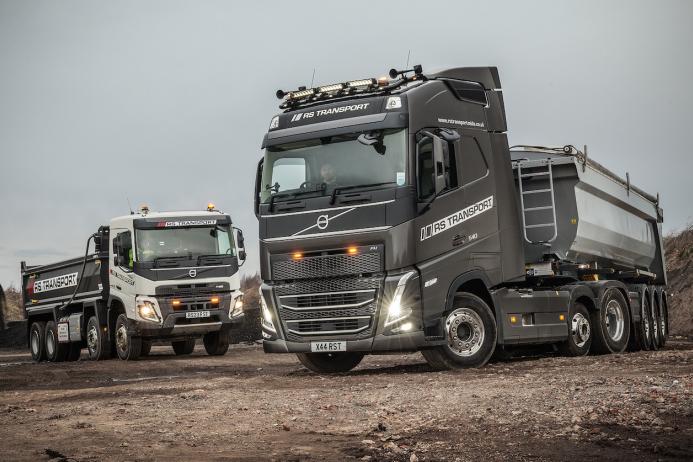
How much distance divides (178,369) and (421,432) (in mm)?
11862

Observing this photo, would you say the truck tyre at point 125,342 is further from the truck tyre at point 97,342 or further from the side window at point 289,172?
the side window at point 289,172

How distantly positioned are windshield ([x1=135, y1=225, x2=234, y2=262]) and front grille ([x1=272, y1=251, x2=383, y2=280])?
373 inches

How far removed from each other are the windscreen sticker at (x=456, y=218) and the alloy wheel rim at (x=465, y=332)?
4.34 ft

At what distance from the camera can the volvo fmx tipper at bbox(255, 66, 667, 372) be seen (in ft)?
43.1

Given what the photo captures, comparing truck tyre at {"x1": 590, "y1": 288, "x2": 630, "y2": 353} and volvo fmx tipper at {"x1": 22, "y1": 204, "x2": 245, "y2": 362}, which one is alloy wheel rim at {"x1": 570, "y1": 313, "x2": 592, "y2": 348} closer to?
truck tyre at {"x1": 590, "y1": 288, "x2": 630, "y2": 353}

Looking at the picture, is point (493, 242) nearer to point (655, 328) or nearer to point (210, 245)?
point (655, 328)

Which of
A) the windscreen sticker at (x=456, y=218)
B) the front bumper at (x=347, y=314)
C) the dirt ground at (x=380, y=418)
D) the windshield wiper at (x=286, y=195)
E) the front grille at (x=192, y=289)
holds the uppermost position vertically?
the windshield wiper at (x=286, y=195)

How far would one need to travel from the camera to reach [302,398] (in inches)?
440

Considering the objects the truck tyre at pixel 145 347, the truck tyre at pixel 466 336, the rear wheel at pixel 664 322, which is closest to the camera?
the truck tyre at pixel 466 336

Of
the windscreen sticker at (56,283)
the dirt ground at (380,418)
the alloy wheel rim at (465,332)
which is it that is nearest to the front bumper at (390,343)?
the dirt ground at (380,418)

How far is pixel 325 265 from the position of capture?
531 inches

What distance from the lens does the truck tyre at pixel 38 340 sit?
28.8 meters

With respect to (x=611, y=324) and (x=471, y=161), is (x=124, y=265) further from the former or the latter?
(x=471, y=161)

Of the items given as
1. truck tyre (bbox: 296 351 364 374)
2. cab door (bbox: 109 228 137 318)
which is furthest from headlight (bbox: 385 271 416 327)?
cab door (bbox: 109 228 137 318)
